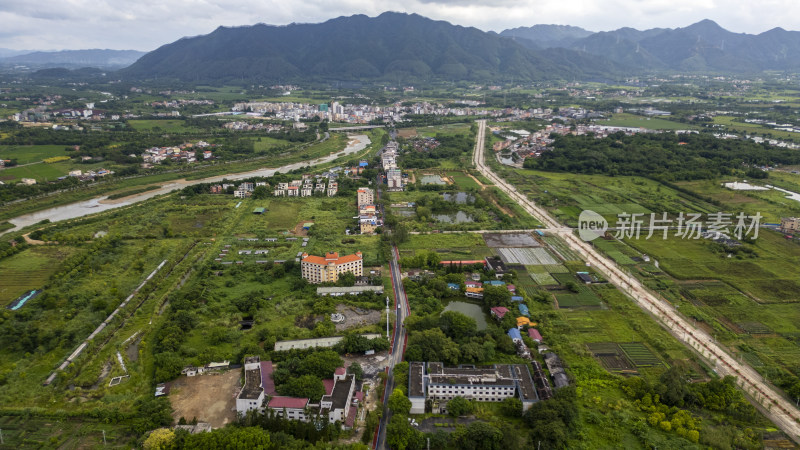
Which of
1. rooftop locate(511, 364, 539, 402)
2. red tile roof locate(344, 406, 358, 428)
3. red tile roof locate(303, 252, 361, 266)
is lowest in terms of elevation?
red tile roof locate(344, 406, 358, 428)

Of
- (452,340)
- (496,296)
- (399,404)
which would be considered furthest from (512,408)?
(496,296)

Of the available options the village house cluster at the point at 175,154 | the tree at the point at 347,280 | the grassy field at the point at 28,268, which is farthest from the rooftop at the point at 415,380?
the village house cluster at the point at 175,154

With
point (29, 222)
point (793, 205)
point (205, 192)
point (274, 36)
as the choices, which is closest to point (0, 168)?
point (29, 222)

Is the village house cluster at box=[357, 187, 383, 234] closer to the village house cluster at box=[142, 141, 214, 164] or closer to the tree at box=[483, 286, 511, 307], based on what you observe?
the tree at box=[483, 286, 511, 307]

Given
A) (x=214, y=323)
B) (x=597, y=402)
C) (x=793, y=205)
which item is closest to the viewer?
(x=597, y=402)

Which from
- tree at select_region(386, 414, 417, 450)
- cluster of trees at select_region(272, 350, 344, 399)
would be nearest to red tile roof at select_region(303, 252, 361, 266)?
cluster of trees at select_region(272, 350, 344, 399)

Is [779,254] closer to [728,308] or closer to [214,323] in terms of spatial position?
[728,308]
